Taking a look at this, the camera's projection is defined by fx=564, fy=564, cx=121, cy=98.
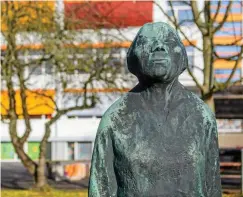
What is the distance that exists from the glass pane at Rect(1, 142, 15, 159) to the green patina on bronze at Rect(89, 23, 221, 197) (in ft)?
125

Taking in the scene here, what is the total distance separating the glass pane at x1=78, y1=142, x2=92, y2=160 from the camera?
127 ft

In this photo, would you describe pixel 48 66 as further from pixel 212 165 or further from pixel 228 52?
pixel 228 52

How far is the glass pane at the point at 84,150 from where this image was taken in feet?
127

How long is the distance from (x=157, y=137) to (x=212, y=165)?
298mm

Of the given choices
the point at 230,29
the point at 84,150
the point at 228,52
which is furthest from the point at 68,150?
the point at 230,29

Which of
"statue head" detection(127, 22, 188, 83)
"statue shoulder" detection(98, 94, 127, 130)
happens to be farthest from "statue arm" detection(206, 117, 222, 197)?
"statue shoulder" detection(98, 94, 127, 130)

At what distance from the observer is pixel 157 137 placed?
262 centimetres

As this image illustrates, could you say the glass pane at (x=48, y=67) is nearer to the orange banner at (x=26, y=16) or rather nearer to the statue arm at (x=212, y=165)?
the orange banner at (x=26, y=16)

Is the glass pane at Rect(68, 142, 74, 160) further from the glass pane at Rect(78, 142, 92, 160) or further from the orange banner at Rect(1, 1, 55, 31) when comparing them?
the orange banner at Rect(1, 1, 55, 31)

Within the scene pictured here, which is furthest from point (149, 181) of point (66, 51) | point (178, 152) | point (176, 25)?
point (66, 51)

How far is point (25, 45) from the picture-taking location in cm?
1861

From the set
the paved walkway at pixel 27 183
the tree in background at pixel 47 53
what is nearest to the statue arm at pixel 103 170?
the tree in background at pixel 47 53

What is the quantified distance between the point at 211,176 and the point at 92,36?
1587cm

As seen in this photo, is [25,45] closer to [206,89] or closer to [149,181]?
[206,89]
